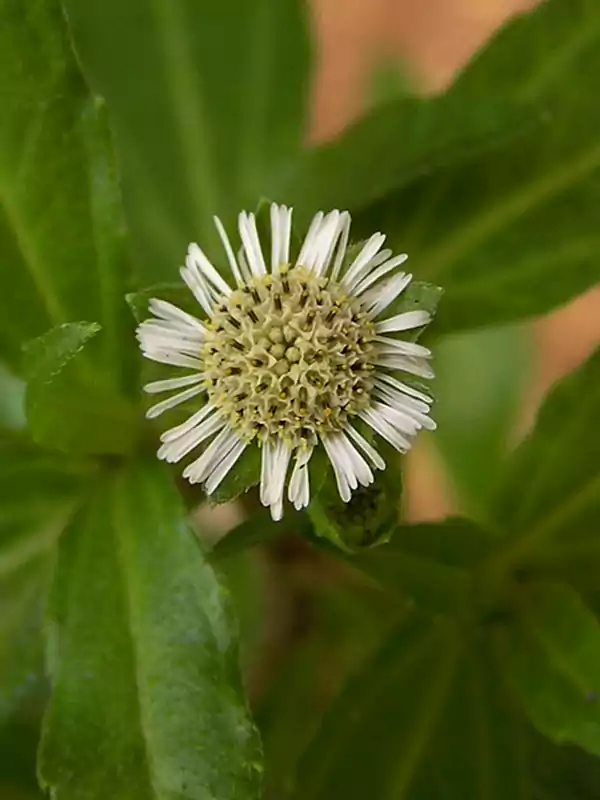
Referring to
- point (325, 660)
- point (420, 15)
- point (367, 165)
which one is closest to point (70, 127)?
point (367, 165)

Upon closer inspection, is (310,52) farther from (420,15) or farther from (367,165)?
(420,15)

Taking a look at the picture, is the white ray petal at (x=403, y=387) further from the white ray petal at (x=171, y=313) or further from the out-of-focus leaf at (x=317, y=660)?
the out-of-focus leaf at (x=317, y=660)

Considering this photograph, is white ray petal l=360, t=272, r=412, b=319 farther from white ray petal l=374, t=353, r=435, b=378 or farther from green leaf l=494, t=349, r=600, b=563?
green leaf l=494, t=349, r=600, b=563

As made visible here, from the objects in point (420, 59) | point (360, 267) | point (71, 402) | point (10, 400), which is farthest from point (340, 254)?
point (420, 59)

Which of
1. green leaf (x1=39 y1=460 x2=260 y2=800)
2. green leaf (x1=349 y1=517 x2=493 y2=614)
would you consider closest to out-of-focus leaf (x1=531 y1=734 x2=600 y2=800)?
green leaf (x1=349 y1=517 x2=493 y2=614)

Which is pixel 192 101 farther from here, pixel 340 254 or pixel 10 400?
pixel 340 254

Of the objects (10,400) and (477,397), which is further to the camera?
(477,397)
